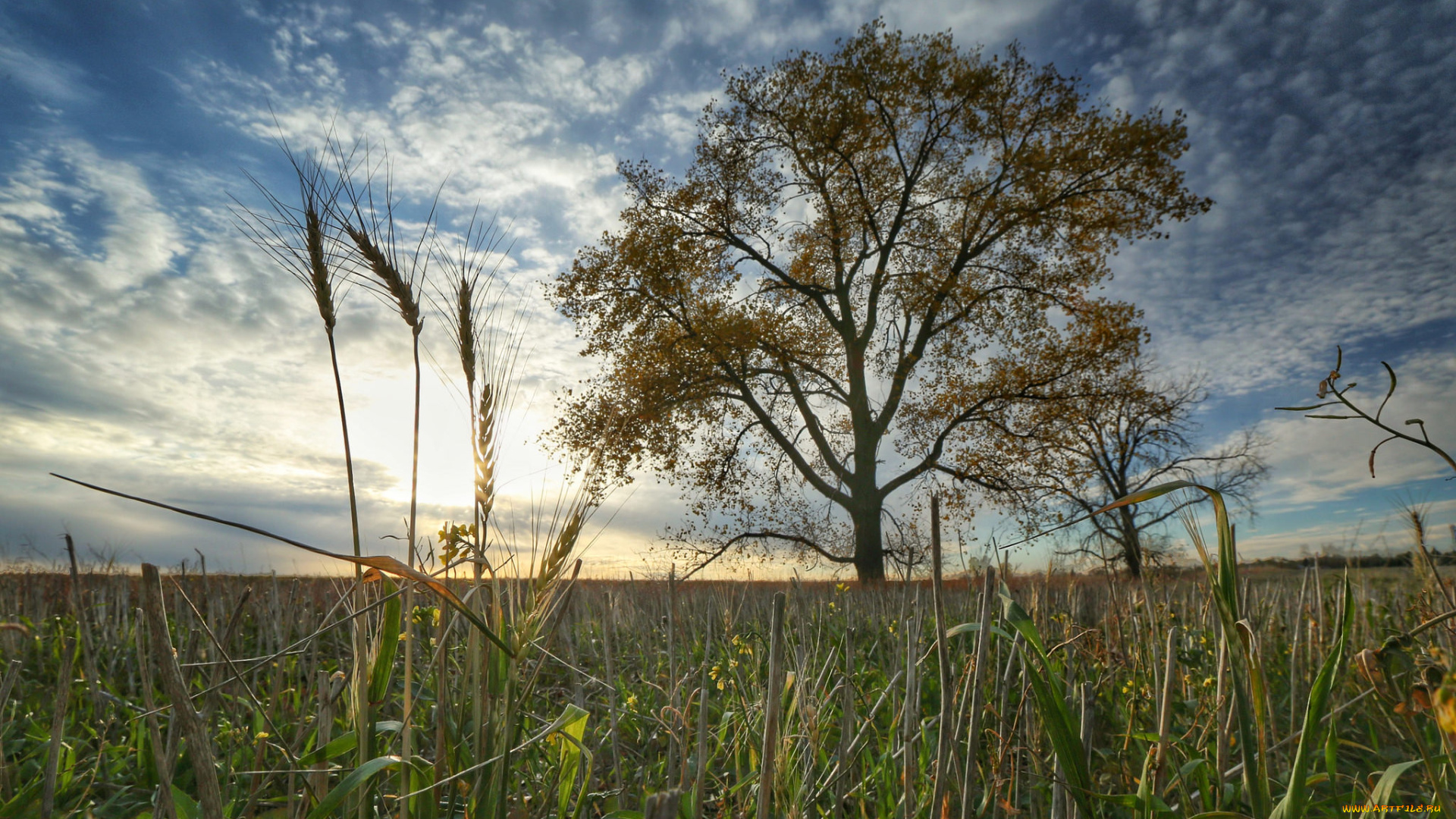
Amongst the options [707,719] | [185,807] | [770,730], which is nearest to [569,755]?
[707,719]

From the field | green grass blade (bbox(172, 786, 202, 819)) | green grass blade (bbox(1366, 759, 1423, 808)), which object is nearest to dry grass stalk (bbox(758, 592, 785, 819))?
the field

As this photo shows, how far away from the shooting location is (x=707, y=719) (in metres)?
1.66

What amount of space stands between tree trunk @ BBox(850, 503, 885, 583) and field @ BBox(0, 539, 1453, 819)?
915cm

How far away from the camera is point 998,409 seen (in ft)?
51.1

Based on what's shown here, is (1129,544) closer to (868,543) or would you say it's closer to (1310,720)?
(1310,720)

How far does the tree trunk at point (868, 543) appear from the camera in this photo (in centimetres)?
1454

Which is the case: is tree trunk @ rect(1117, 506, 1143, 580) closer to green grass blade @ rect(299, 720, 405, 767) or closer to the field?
the field

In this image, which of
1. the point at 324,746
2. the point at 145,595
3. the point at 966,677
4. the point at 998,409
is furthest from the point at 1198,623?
the point at 998,409

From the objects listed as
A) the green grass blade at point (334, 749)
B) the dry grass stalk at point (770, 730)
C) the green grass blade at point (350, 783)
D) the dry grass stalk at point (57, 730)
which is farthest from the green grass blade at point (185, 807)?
the dry grass stalk at point (770, 730)

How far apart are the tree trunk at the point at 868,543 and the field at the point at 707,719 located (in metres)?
9.15

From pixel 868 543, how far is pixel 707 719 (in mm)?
13648

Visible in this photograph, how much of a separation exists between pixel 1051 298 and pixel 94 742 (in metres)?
16.9

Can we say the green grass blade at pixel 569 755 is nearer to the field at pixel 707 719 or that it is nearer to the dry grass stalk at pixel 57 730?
the field at pixel 707 719

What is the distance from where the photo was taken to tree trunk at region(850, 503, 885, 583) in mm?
14539
